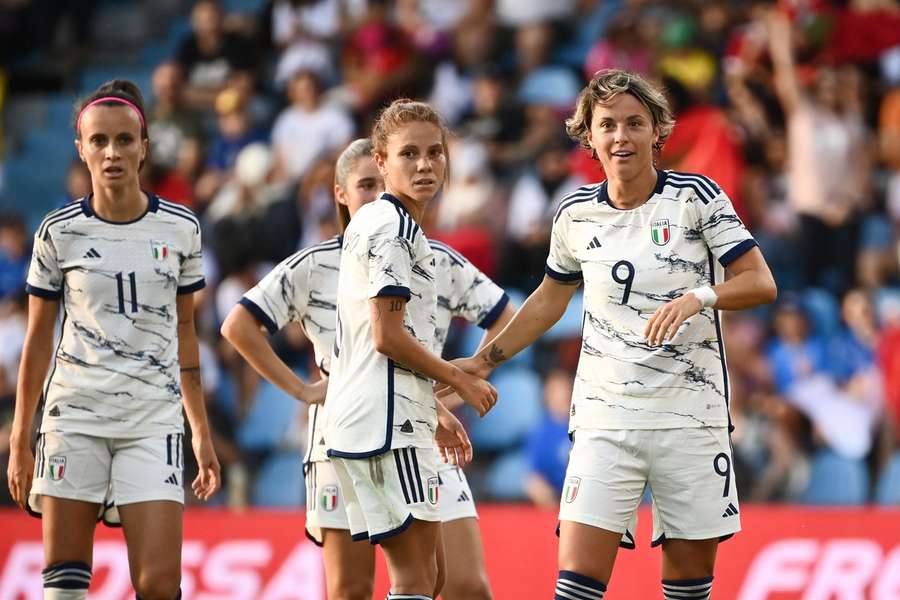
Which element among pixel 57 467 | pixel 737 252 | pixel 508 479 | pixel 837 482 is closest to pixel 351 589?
pixel 57 467

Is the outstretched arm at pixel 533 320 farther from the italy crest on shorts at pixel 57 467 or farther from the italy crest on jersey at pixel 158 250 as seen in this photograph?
the italy crest on shorts at pixel 57 467

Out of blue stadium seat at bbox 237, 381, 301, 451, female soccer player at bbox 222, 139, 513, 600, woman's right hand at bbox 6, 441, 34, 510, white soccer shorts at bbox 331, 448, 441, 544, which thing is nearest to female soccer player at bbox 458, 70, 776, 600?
white soccer shorts at bbox 331, 448, 441, 544

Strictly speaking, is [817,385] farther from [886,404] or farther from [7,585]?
[7,585]

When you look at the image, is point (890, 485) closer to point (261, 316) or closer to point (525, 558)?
point (525, 558)

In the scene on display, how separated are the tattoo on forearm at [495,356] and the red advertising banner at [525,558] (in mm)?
2982

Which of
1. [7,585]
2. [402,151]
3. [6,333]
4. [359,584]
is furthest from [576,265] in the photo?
[6,333]

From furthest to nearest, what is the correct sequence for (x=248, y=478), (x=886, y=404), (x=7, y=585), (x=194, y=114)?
(x=194, y=114) → (x=248, y=478) → (x=886, y=404) → (x=7, y=585)

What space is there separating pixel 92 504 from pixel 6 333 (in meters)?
6.81

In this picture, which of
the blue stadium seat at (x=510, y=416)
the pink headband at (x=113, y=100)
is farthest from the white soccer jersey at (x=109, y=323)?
the blue stadium seat at (x=510, y=416)

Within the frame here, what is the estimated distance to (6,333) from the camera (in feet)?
39.7

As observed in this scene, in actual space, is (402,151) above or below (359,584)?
above

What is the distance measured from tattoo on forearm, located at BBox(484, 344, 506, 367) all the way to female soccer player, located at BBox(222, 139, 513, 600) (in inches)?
21.2

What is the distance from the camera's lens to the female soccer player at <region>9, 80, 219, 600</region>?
565 cm

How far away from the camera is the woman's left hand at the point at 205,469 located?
605cm
